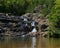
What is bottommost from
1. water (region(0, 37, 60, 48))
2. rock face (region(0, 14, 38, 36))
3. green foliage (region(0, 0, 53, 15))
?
water (region(0, 37, 60, 48))

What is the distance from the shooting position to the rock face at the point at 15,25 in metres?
65.5

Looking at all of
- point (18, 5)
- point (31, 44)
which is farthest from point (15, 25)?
point (31, 44)

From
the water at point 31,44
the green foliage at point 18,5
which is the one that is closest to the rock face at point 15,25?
the green foliage at point 18,5

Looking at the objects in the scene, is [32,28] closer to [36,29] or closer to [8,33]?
[36,29]

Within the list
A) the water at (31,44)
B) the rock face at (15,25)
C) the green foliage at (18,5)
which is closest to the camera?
the water at (31,44)

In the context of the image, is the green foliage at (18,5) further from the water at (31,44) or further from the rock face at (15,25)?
the water at (31,44)

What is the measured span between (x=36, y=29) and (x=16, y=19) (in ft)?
20.6

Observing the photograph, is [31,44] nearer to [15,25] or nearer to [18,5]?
[15,25]

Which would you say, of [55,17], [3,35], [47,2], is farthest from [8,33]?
Result: [47,2]

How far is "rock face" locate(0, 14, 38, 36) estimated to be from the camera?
65.5 meters

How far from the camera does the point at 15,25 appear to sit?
223ft

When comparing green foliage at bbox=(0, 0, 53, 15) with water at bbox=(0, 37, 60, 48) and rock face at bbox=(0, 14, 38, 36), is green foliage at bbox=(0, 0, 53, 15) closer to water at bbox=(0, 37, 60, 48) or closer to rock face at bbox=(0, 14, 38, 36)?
rock face at bbox=(0, 14, 38, 36)

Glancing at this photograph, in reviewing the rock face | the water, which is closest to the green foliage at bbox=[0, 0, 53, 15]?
the rock face

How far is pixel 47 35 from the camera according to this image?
59.5 metres
